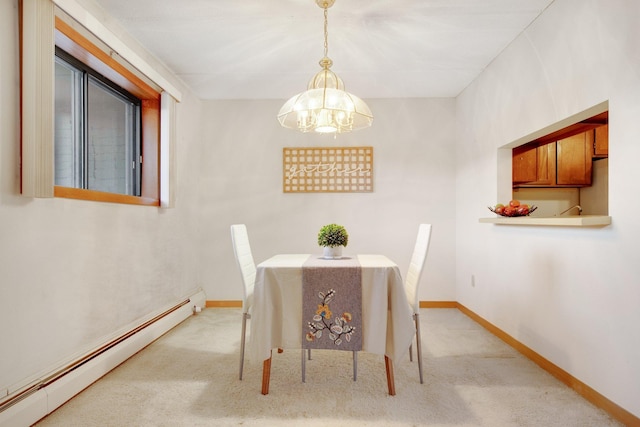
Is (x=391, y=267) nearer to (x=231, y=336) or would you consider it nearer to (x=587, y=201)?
(x=231, y=336)

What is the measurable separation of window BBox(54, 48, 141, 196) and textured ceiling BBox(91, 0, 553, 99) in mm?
466

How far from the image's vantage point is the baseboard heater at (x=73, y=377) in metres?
1.69

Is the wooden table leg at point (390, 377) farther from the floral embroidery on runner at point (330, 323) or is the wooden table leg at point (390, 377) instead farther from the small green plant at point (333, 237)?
the small green plant at point (333, 237)

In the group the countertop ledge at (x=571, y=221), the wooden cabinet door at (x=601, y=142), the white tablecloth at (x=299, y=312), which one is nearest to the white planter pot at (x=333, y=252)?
the white tablecloth at (x=299, y=312)

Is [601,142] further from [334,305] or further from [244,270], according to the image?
[244,270]

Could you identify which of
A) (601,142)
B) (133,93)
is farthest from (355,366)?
(601,142)

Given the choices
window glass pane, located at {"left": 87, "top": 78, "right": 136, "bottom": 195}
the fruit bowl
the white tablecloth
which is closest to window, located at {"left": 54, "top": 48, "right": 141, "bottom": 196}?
window glass pane, located at {"left": 87, "top": 78, "right": 136, "bottom": 195}

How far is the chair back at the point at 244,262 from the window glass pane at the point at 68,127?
3.60 ft

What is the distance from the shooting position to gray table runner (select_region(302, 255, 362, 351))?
2.05 meters

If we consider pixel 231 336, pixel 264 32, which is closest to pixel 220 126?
pixel 264 32

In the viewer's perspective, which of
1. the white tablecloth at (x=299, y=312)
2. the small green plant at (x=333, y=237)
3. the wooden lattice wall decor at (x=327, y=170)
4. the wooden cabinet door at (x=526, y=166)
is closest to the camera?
the white tablecloth at (x=299, y=312)

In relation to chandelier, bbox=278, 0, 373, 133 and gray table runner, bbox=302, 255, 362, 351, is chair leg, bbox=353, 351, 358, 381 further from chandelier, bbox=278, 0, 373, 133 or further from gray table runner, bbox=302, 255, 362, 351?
chandelier, bbox=278, 0, 373, 133

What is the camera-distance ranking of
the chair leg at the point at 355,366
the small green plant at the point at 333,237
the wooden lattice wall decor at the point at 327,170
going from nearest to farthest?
the chair leg at the point at 355,366 < the small green plant at the point at 333,237 < the wooden lattice wall decor at the point at 327,170

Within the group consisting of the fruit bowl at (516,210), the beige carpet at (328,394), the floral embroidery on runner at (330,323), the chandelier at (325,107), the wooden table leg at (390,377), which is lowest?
the beige carpet at (328,394)
